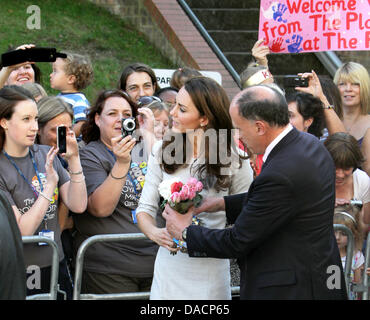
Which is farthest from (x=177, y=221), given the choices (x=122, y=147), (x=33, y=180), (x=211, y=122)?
(x=33, y=180)

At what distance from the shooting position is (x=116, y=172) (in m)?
4.62

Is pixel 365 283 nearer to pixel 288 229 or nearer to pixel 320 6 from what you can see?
pixel 288 229

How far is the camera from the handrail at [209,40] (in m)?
10.8

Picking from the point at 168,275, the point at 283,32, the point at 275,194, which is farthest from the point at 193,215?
the point at 283,32

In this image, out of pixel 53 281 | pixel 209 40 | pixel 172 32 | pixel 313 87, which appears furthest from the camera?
pixel 172 32

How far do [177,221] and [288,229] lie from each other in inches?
25.7

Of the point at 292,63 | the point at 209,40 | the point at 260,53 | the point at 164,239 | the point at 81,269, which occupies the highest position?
the point at 209,40

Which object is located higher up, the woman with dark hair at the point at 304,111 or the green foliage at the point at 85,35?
the green foliage at the point at 85,35

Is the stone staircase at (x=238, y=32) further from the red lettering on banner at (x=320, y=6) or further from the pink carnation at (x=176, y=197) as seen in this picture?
the pink carnation at (x=176, y=197)

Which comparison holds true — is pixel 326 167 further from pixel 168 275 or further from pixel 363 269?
pixel 363 269

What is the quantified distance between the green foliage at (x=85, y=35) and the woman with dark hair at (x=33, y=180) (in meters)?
6.08

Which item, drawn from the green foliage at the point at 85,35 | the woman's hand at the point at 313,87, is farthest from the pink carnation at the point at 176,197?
the green foliage at the point at 85,35

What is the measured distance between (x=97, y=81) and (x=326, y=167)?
7667 mm

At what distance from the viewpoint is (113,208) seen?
475cm
